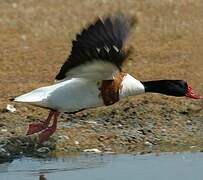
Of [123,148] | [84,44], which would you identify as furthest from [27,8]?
[84,44]

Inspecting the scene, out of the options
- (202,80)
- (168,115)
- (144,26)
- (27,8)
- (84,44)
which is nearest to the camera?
(84,44)

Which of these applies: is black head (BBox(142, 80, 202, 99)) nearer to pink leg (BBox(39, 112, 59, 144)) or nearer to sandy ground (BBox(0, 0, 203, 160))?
sandy ground (BBox(0, 0, 203, 160))

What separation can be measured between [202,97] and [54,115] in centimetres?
184

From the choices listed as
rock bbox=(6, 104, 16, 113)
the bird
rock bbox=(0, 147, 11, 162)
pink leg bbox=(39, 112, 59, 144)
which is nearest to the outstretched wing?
the bird

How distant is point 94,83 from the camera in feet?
29.2

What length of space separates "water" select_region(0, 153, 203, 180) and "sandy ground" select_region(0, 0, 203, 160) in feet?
0.92

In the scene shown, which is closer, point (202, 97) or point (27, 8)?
point (202, 97)

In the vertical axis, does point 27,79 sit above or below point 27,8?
below

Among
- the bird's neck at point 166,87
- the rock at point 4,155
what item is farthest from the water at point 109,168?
the bird's neck at point 166,87

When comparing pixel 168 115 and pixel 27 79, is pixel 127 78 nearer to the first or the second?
pixel 168 115

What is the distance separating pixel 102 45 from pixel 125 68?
3754 millimetres

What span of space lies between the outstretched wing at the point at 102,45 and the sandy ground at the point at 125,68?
115 cm

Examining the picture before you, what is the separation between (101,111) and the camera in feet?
33.0

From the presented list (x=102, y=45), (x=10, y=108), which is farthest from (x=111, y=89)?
(x=10, y=108)
